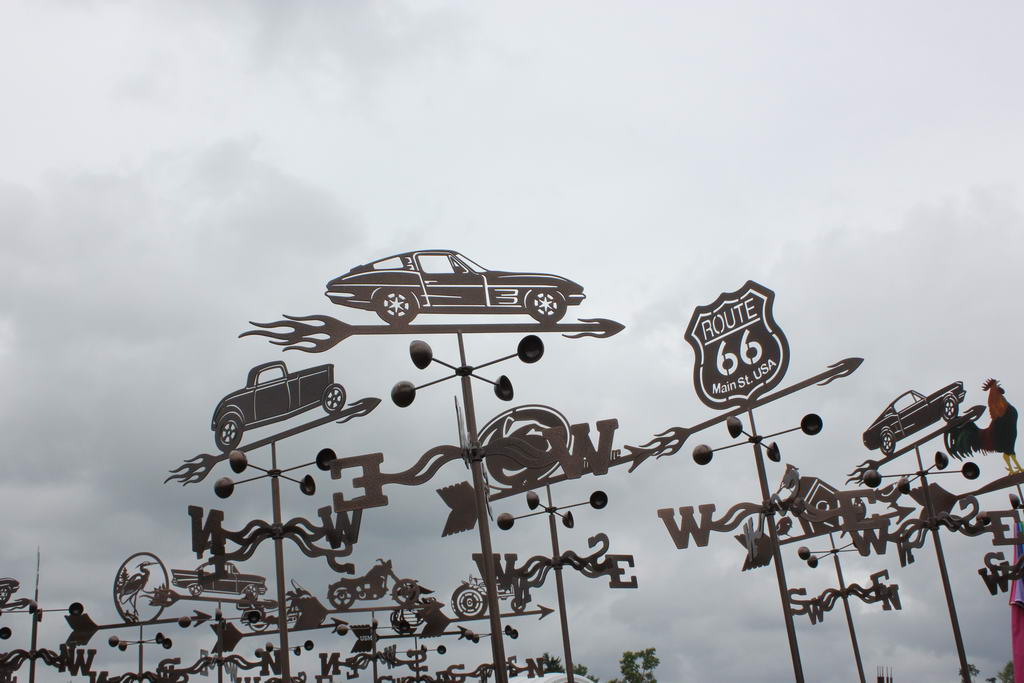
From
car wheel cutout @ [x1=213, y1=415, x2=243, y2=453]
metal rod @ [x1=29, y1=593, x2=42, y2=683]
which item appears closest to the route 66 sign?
car wheel cutout @ [x1=213, y1=415, x2=243, y2=453]

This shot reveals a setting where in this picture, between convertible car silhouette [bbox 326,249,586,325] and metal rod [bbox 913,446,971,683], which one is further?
metal rod [bbox 913,446,971,683]

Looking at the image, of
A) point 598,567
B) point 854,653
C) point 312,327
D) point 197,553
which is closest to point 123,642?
point 197,553

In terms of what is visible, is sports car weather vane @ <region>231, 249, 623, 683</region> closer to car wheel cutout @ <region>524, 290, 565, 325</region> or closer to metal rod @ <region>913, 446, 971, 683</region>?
car wheel cutout @ <region>524, 290, 565, 325</region>

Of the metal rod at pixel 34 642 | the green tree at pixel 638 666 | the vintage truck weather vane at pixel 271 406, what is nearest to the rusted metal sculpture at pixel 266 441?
the vintage truck weather vane at pixel 271 406

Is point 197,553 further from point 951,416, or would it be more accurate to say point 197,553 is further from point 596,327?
point 951,416

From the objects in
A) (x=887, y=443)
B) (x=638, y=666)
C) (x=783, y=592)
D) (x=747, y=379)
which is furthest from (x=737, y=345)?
(x=638, y=666)

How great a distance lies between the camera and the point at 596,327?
34.2 feet

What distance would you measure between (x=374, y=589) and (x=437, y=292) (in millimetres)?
6638

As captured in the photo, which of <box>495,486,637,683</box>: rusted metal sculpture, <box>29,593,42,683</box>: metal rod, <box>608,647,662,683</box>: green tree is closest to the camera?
<box>495,486,637,683</box>: rusted metal sculpture

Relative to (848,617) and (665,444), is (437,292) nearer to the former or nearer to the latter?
(665,444)

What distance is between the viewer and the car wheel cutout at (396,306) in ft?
31.6

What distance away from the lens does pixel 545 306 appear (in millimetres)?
10617

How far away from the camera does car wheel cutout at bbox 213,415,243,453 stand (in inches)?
564

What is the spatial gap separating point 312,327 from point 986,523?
11537 millimetres
